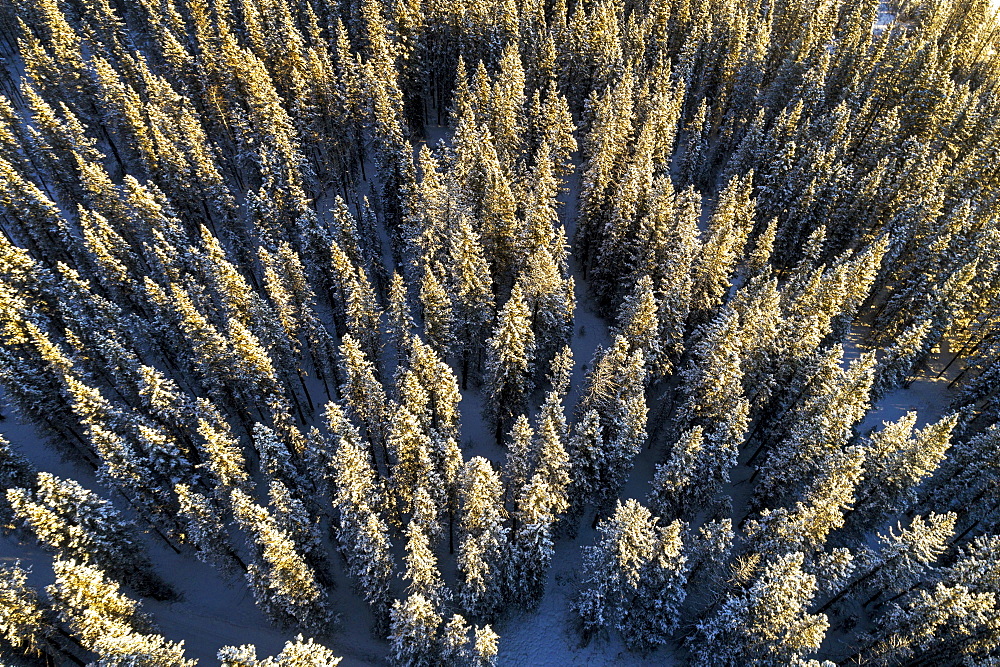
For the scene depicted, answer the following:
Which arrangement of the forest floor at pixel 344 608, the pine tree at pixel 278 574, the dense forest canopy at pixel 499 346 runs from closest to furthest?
the pine tree at pixel 278 574 < the dense forest canopy at pixel 499 346 < the forest floor at pixel 344 608

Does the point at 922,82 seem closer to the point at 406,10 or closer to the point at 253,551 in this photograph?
the point at 406,10

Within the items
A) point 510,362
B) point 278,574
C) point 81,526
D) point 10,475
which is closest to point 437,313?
point 510,362

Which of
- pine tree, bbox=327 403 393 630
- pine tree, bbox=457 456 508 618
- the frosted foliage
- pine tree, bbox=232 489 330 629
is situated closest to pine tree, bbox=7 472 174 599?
the frosted foliage

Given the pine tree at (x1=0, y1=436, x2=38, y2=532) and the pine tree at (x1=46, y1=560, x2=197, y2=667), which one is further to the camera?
the pine tree at (x1=0, y1=436, x2=38, y2=532)

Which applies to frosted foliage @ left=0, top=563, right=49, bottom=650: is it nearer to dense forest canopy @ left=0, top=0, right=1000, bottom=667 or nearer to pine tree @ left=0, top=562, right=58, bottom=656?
pine tree @ left=0, top=562, right=58, bottom=656

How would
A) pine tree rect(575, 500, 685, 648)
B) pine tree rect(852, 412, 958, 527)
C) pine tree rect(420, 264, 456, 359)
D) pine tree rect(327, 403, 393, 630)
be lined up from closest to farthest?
pine tree rect(575, 500, 685, 648)
pine tree rect(327, 403, 393, 630)
pine tree rect(852, 412, 958, 527)
pine tree rect(420, 264, 456, 359)

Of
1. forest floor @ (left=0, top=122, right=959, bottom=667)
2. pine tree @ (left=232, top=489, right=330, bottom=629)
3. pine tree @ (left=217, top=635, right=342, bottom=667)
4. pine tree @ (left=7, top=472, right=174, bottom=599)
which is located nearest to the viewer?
pine tree @ (left=217, top=635, right=342, bottom=667)

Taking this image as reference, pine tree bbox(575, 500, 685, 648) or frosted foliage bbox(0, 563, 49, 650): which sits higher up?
frosted foliage bbox(0, 563, 49, 650)

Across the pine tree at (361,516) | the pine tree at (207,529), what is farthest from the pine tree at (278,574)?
the pine tree at (361,516)

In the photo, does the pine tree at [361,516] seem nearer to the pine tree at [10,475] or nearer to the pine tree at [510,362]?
the pine tree at [510,362]
